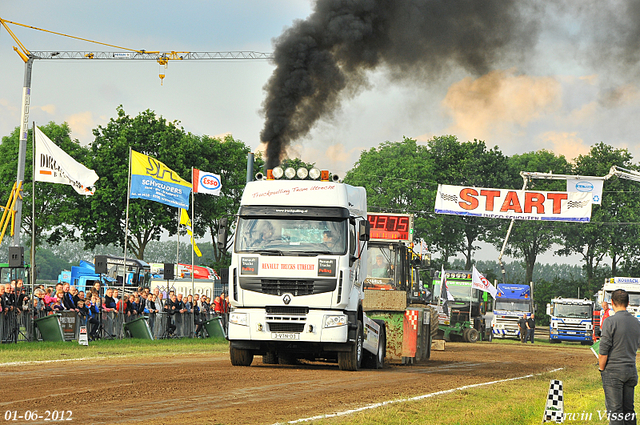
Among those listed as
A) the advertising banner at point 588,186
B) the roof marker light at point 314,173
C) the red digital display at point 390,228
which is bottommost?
the red digital display at point 390,228

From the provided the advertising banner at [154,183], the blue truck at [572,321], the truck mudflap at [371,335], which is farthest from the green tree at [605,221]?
the truck mudflap at [371,335]

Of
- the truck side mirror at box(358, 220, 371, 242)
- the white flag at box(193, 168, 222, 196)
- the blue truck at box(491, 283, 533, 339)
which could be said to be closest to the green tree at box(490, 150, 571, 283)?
the blue truck at box(491, 283, 533, 339)

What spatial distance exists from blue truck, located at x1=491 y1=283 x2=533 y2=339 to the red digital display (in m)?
27.9

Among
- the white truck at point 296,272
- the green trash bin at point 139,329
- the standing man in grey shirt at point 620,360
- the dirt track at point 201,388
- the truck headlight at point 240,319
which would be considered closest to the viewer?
the standing man in grey shirt at point 620,360

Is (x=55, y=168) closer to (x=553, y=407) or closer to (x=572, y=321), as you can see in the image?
(x=553, y=407)

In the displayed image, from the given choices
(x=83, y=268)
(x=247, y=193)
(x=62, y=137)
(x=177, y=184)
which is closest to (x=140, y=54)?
(x=62, y=137)

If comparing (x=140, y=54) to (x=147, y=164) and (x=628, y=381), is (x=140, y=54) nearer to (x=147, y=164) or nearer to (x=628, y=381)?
(x=147, y=164)

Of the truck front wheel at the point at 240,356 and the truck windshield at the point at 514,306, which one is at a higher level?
the truck front wheel at the point at 240,356

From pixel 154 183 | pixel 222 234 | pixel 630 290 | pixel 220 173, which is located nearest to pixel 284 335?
pixel 222 234

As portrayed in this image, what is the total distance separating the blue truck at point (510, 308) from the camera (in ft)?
171

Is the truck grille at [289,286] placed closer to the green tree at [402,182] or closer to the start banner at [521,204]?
the start banner at [521,204]

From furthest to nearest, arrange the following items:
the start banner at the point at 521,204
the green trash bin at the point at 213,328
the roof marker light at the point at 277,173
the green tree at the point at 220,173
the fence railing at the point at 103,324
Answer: the green tree at the point at 220,173, the start banner at the point at 521,204, the green trash bin at the point at 213,328, the fence railing at the point at 103,324, the roof marker light at the point at 277,173

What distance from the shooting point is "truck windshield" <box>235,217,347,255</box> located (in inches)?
631

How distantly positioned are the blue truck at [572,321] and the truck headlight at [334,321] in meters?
38.5
